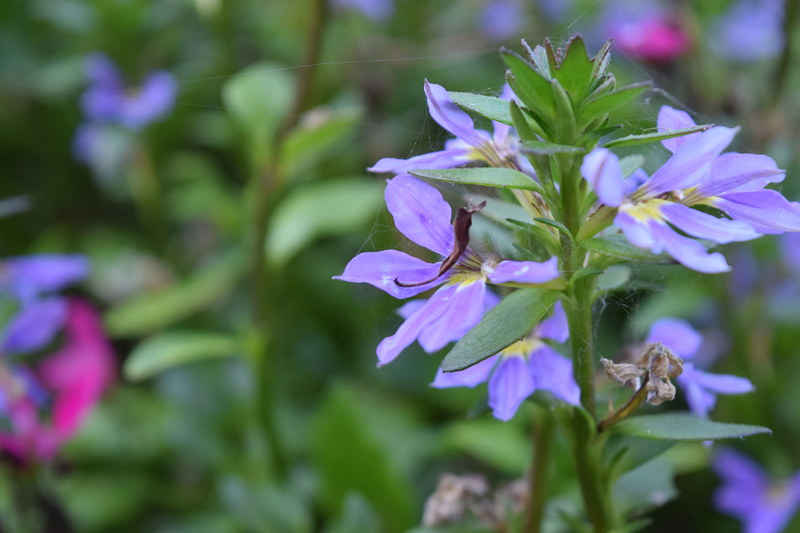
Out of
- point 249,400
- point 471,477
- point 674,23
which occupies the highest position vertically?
point 674,23

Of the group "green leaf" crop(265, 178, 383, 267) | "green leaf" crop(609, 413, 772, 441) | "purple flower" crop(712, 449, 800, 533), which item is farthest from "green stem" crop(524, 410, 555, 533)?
"green leaf" crop(265, 178, 383, 267)

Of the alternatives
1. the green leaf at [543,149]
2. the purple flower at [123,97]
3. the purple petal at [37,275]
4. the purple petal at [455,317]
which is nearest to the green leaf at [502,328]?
the purple petal at [455,317]

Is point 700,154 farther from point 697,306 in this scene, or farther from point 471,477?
point 697,306

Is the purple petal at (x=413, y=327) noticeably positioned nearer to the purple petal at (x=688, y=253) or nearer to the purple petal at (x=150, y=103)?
the purple petal at (x=688, y=253)

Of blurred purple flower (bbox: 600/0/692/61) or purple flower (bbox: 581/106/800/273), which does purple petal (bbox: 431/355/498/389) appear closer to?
purple flower (bbox: 581/106/800/273)

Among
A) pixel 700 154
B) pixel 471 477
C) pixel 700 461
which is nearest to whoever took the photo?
pixel 700 154

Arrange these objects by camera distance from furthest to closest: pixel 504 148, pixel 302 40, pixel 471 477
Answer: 1. pixel 302 40
2. pixel 471 477
3. pixel 504 148

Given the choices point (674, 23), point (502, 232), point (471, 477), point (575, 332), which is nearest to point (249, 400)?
point (471, 477)

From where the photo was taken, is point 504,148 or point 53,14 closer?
point 504,148
